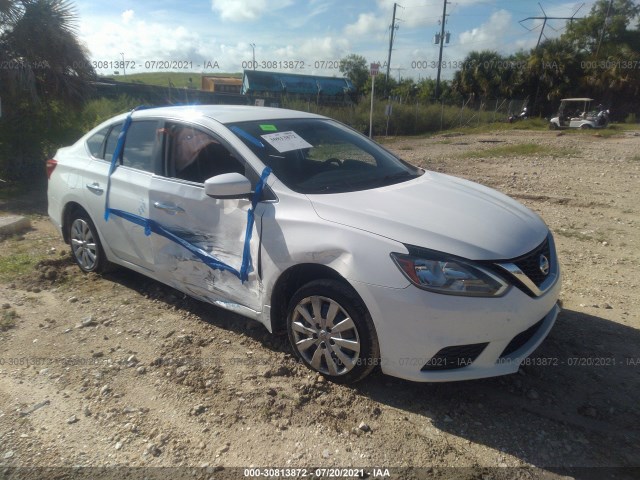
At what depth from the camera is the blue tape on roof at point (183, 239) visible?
329cm

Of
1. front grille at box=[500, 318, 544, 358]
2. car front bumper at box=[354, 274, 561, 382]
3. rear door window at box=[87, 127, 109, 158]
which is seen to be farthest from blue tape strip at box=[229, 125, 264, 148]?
front grille at box=[500, 318, 544, 358]

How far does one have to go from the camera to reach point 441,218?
9.68 feet

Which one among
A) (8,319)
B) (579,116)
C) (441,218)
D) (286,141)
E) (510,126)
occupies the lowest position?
(8,319)

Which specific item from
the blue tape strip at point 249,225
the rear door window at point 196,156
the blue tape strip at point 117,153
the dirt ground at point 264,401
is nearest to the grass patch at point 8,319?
the dirt ground at point 264,401

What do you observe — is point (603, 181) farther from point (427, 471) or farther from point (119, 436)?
point (119, 436)

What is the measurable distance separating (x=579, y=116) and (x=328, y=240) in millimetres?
30896

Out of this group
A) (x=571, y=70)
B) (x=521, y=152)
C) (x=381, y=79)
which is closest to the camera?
(x=521, y=152)

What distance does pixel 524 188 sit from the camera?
9047 mm

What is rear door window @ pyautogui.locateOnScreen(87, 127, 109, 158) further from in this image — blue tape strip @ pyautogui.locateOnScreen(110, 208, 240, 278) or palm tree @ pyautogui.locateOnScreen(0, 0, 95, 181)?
palm tree @ pyautogui.locateOnScreen(0, 0, 95, 181)

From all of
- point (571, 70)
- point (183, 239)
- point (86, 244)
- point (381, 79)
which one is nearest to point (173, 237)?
point (183, 239)

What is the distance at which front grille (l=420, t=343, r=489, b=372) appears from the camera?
2.72 m

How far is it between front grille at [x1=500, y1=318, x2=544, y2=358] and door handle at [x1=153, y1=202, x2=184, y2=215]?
7.93 feet

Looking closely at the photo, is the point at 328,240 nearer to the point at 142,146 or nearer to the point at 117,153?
the point at 142,146

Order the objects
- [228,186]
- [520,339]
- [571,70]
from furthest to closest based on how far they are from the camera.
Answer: [571,70] < [228,186] < [520,339]
